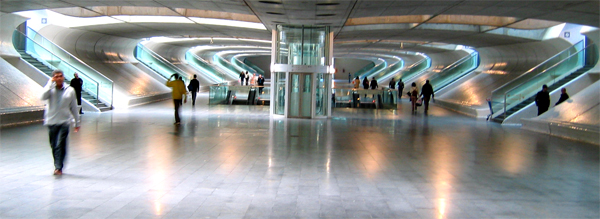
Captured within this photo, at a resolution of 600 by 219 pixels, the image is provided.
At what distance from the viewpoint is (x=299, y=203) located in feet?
17.1

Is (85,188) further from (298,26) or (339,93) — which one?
(339,93)

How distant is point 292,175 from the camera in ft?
21.8

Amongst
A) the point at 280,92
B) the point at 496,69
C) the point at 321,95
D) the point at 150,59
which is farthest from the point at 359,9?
the point at 150,59

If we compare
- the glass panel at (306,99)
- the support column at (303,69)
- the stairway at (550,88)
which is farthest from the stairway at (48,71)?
the stairway at (550,88)

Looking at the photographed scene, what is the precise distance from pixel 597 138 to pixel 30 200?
10635mm

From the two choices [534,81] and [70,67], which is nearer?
[534,81]

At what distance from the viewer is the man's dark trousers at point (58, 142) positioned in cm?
627

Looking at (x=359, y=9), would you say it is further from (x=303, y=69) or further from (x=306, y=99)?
(x=306, y=99)

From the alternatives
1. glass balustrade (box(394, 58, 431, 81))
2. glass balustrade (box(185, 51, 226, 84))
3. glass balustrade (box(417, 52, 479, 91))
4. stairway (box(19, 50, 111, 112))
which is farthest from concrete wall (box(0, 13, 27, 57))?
glass balustrade (box(394, 58, 431, 81))

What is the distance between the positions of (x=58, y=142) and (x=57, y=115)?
1.15 ft

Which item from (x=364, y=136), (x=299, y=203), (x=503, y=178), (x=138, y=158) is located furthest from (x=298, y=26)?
(x=299, y=203)

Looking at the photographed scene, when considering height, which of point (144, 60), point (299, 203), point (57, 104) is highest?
point (144, 60)

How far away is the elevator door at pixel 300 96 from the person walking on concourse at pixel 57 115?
1029 centimetres

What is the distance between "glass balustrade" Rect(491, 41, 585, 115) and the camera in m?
16.5
